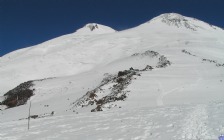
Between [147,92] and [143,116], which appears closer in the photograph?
[143,116]

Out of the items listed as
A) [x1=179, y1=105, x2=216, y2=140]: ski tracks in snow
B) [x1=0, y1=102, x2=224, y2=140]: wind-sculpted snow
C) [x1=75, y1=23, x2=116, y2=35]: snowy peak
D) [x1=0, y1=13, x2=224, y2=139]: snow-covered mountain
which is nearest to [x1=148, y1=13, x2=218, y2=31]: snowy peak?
[x1=0, y1=13, x2=224, y2=139]: snow-covered mountain

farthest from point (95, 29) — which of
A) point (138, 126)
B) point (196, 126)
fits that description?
point (196, 126)

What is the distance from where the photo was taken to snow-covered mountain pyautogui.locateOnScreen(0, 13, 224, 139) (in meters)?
19.8

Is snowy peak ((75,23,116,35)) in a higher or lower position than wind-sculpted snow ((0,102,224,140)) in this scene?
higher

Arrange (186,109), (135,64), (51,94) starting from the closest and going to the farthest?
(186,109) < (51,94) < (135,64)

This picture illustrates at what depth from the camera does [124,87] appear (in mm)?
34719

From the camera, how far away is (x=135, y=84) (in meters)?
35.8

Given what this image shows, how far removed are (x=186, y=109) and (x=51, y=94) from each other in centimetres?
2361

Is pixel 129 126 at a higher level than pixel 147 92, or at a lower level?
lower

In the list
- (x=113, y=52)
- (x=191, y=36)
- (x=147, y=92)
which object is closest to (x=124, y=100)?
(x=147, y=92)

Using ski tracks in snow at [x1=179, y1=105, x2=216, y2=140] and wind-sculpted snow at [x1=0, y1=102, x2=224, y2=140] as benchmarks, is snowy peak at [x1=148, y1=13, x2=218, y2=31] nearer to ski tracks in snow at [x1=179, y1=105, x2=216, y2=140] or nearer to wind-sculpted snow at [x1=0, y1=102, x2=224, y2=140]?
wind-sculpted snow at [x1=0, y1=102, x2=224, y2=140]

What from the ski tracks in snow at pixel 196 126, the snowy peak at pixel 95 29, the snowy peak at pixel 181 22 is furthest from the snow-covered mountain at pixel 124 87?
the snowy peak at pixel 95 29

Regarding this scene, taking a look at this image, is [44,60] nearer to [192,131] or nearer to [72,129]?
[72,129]

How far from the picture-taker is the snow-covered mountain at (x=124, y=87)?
64.8 ft
